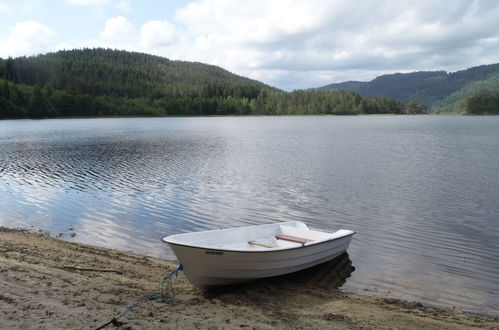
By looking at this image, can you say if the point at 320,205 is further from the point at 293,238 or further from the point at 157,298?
the point at 157,298

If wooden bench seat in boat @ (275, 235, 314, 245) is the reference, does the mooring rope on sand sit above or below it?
below

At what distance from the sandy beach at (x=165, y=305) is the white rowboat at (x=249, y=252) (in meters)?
0.43

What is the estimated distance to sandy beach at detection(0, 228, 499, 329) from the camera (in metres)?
7.13

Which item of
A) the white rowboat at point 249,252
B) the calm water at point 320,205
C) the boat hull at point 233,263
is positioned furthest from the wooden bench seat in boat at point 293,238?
the calm water at point 320,205

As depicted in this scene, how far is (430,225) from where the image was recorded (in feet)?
53.2

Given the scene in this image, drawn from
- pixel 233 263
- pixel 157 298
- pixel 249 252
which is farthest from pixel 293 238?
pixel 157 298

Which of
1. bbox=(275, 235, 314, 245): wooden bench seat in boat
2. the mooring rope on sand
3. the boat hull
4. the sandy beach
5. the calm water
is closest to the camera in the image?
the mooring rope on sand

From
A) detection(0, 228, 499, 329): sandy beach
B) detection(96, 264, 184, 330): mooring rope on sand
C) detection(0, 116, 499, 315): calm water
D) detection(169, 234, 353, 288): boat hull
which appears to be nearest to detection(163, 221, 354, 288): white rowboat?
detection(169, 234, 353, 288): boat hull

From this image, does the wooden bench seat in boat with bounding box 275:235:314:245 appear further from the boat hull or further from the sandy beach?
the sandy beach

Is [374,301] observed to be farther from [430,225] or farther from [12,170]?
[12,170]

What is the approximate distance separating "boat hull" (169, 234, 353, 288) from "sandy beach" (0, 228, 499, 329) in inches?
13.7

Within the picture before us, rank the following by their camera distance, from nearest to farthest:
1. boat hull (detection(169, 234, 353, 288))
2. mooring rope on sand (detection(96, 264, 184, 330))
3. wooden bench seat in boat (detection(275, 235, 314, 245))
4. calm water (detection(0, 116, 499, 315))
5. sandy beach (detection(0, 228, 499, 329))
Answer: mooring rope on sand (detection(96, 264, 184, 330)), sandy beach (detection(0, 228, 499, 329)), boat hull (detection(169, 234, 353, 288)), wooden bench seat in boat (detection(275, 235, 314, 245)), calm water (detection(0, 116, 499, 315))

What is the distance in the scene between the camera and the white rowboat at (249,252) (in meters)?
8.95

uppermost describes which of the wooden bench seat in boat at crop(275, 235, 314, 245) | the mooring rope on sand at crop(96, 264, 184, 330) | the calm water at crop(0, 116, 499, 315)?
the wooden bench seat in boat at crop(275, 235, 314, 245)
